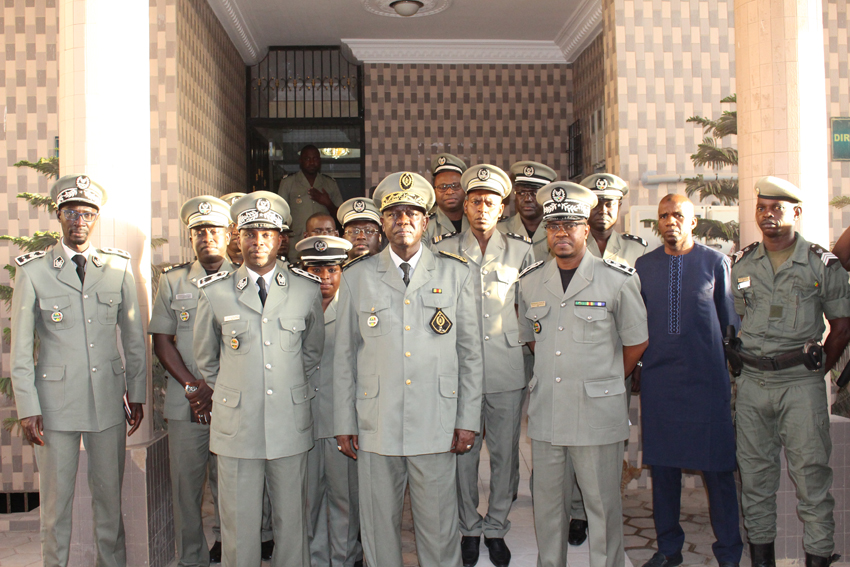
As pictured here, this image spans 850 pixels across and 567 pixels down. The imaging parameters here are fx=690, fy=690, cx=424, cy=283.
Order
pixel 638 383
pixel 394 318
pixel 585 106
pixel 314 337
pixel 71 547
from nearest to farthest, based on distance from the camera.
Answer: pixel 394 318 → pixel 314 337 → pixel 71 547 → pixel 638 383 → pixel 585 106

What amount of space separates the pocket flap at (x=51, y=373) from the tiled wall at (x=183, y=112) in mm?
2432

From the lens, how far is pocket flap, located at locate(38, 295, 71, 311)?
2934 mm

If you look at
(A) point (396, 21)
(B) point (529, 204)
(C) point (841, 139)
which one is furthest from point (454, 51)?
(B) point (529, 204)

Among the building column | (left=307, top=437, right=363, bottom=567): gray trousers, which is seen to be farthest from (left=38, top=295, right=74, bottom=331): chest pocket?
the building column

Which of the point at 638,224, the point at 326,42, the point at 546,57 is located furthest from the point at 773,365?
the point at 326,42

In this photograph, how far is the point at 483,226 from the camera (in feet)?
10.7

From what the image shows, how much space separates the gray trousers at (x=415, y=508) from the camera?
2.62 metres

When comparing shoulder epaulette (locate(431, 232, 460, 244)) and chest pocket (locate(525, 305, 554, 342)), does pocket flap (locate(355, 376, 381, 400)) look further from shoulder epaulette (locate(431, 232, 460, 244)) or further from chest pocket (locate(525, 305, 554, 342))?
shoulder epaulette (locate(431, 232, 460, 244))

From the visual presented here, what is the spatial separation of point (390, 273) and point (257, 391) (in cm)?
69

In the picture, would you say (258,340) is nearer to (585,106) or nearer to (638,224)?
(638,224)

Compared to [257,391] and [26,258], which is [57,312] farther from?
[257,391]

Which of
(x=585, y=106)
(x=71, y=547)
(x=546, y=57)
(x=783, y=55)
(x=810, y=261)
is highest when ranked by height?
(x=546, y=57)

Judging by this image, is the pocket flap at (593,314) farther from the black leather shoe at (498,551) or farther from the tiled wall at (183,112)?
the tiled wall at (183,112)

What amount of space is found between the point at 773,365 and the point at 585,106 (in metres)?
5.46
